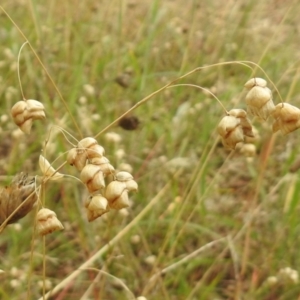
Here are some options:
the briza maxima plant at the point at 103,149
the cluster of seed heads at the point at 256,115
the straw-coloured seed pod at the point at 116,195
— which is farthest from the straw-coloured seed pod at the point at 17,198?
the cluster of seed heads at the point at 256,115

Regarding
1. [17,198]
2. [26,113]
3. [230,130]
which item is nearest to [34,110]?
[26,113]

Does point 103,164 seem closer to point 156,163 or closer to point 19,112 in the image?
point 19,112

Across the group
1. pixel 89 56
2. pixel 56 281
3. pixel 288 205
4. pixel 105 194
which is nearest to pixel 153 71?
pixel 89 56

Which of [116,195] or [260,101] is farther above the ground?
[260,101]

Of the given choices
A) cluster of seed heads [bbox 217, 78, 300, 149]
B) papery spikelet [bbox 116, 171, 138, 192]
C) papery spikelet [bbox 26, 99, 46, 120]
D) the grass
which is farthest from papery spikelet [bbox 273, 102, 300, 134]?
the grass

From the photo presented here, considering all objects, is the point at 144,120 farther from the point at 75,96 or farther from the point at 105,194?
the point at 105,194

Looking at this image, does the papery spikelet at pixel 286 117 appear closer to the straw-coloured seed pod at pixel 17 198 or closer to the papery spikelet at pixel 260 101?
the papery spikelet at pixel 260 101

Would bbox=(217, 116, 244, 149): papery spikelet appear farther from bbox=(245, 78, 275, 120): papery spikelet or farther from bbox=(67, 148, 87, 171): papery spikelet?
bbox=(67, 148, 87, 171): papery spikelet
